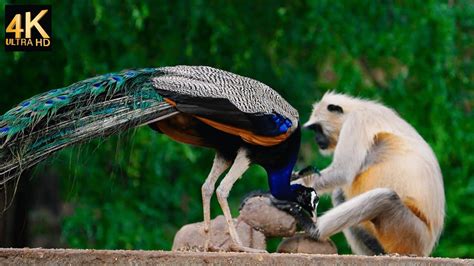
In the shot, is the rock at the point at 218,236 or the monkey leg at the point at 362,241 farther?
the monkey leg at the point at 362,241

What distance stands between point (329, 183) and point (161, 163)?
2.88 metres

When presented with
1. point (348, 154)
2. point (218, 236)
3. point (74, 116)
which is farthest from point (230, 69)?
point (74, 116)

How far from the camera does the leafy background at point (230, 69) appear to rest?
1194 centimetres

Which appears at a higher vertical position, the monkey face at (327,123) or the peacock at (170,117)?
the peacock at (170,117)

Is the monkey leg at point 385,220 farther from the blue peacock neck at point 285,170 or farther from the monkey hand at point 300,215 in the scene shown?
the blue peacock neck at point 285,170

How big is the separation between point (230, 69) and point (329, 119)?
2.46 metres

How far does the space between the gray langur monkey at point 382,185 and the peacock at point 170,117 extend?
66.3 inches

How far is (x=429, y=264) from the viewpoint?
6.94 meters

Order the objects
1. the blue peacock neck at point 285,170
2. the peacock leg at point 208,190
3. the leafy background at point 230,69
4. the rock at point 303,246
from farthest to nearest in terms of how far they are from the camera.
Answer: the leafy background at point 230,69
the rock at point 303,246
the blue peacock neck at point 285,170
the peacock leg at point 208,190

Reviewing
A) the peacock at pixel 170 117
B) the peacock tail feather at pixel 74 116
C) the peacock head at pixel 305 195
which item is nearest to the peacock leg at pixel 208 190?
the peacock at pixel 170 117

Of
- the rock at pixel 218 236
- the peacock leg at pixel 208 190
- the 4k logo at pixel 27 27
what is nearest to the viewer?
the peacock leg at pixel 208 190

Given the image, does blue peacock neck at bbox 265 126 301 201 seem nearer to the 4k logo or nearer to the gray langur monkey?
the gray langur monkey

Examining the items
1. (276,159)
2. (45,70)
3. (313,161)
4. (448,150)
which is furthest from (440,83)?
(276,159)

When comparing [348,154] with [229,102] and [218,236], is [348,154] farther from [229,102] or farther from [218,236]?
[229,102]
